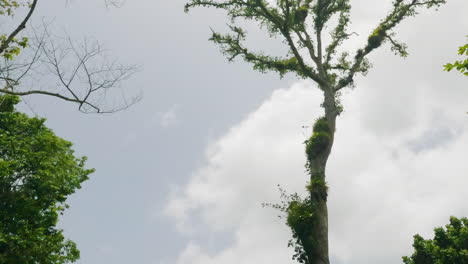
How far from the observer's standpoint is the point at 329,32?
65.6 feet

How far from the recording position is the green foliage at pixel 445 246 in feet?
54.6

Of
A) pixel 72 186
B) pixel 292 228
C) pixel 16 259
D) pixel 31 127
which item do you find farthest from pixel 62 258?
pixel 292 228

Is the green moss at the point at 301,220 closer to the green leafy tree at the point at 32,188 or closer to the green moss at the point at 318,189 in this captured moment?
the green moss at the point at 318,189

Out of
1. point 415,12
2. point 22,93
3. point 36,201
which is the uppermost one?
point 415,12

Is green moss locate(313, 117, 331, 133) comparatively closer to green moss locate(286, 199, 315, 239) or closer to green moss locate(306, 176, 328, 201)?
green moss locate(306, 176, 328, 201)

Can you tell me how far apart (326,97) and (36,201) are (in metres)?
14.0

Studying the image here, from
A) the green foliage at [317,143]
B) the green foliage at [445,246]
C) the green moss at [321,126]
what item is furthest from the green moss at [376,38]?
the green foliage at [445,246]

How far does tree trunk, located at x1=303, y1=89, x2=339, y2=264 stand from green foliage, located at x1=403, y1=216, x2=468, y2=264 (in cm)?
775

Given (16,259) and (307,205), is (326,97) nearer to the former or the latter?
(307,205)

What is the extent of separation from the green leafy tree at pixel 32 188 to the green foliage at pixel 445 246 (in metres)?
16.8

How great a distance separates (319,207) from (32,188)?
13.5m

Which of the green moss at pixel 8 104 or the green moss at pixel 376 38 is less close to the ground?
the green moss at pixel 376 38

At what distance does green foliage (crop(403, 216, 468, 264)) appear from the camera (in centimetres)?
1666

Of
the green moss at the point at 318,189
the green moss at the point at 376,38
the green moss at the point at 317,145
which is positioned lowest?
the green moss at the point at 318,189
